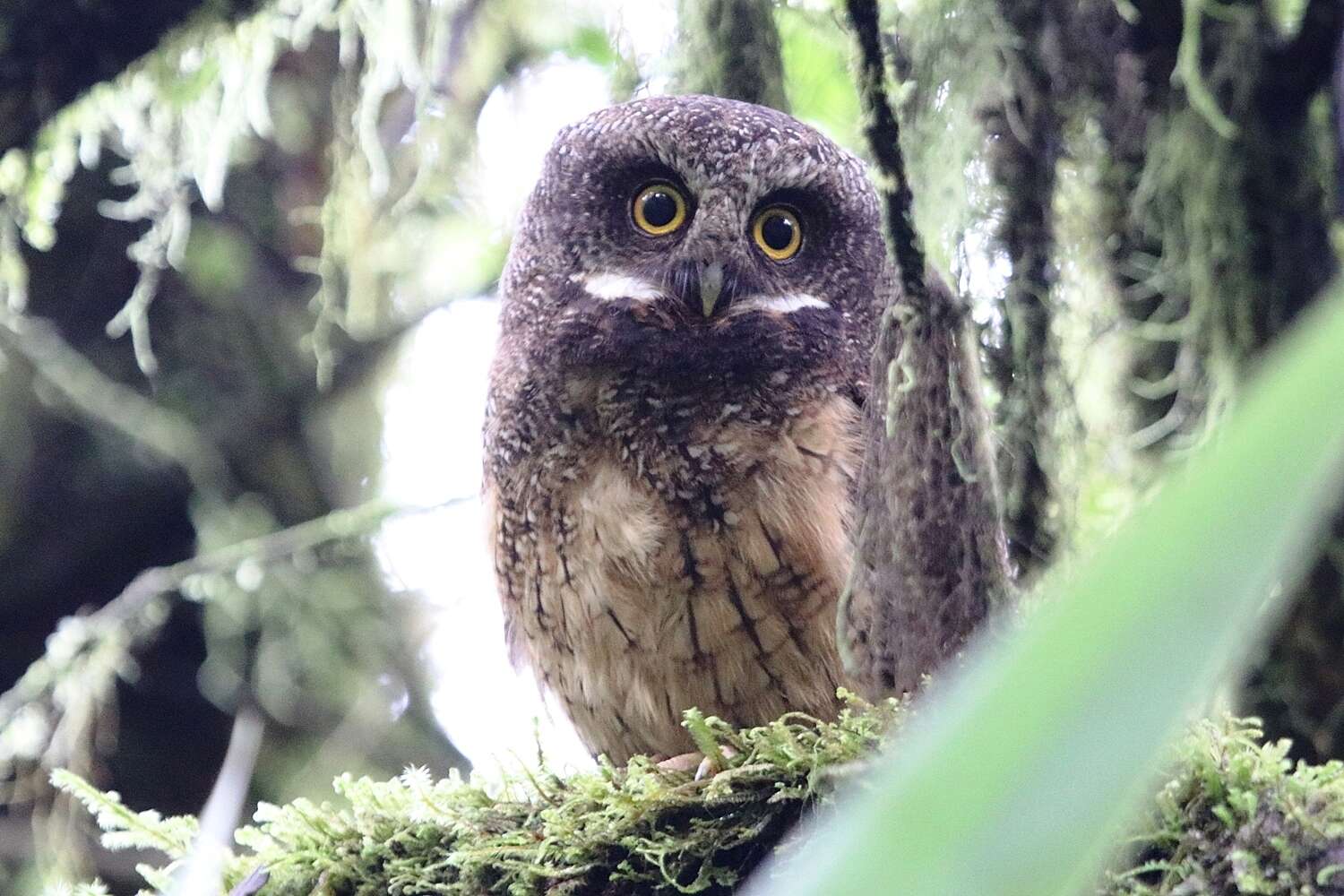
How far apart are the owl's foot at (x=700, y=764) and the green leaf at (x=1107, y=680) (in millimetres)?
1134

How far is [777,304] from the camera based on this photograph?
2260 millimetres

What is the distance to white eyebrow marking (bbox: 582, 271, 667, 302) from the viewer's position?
225 cm

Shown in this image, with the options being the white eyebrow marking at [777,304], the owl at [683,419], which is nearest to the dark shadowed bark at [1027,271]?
the owl at [683,419]

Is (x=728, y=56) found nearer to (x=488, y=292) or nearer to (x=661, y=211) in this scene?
(x=661, y=211)

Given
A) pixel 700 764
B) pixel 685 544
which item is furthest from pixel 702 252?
pixel 700 764

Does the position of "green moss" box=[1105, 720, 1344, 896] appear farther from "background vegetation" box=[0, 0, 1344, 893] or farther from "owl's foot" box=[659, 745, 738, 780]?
"owl's foot" box=[659, 745, 738, 780]

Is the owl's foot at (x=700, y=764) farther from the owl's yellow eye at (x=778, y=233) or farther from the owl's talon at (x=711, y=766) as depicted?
the owl's yellow eye at (x=778, y=233)

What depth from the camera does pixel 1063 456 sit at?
6.42 ft

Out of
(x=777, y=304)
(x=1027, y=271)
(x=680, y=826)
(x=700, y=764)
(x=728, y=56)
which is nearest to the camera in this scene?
(x=680, y=826)

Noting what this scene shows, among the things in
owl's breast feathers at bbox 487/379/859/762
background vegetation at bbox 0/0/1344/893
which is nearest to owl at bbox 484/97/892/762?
owl's breast feathers at bbox 487/379/859/762

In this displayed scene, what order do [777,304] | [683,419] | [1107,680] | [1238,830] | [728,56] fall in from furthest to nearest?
[728,56] → [777,304] → [683,419] → [1238,830] → [1107,680]

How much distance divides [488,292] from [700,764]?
262 cm

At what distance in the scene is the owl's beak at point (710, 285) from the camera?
2170 millimetres

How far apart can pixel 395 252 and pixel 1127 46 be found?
7.70 feet
